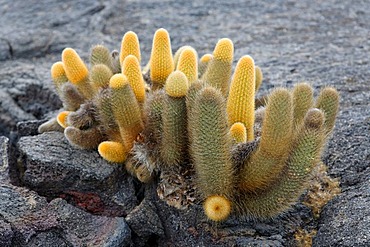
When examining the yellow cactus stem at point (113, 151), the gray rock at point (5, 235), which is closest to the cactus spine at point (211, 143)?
the yellow cactus stem at point (113, 151)

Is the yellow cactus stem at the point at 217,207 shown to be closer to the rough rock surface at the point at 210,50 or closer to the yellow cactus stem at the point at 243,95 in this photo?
the rough rock surface at the point at 210,50

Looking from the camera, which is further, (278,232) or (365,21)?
(365,21)

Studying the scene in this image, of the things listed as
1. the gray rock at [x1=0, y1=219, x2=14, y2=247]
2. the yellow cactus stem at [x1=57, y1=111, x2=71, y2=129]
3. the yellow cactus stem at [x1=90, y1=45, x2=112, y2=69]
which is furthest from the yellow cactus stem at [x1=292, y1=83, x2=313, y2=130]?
the gray rock at [x1=0, y1=219, x2=14, y2=247]

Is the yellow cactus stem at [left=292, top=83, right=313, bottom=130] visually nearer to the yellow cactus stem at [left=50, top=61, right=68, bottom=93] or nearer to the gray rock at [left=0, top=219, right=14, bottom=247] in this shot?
the yellow cactus stem at [left=50, top=61, right=68, bottom=93]

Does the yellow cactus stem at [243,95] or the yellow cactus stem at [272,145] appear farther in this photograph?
the yellow cactus stem at [243,95]

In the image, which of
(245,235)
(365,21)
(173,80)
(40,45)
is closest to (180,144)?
(173,80)

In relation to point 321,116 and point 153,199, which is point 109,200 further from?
point 321,116

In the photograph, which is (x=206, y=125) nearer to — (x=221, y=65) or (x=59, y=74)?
(x=221, y=65)
